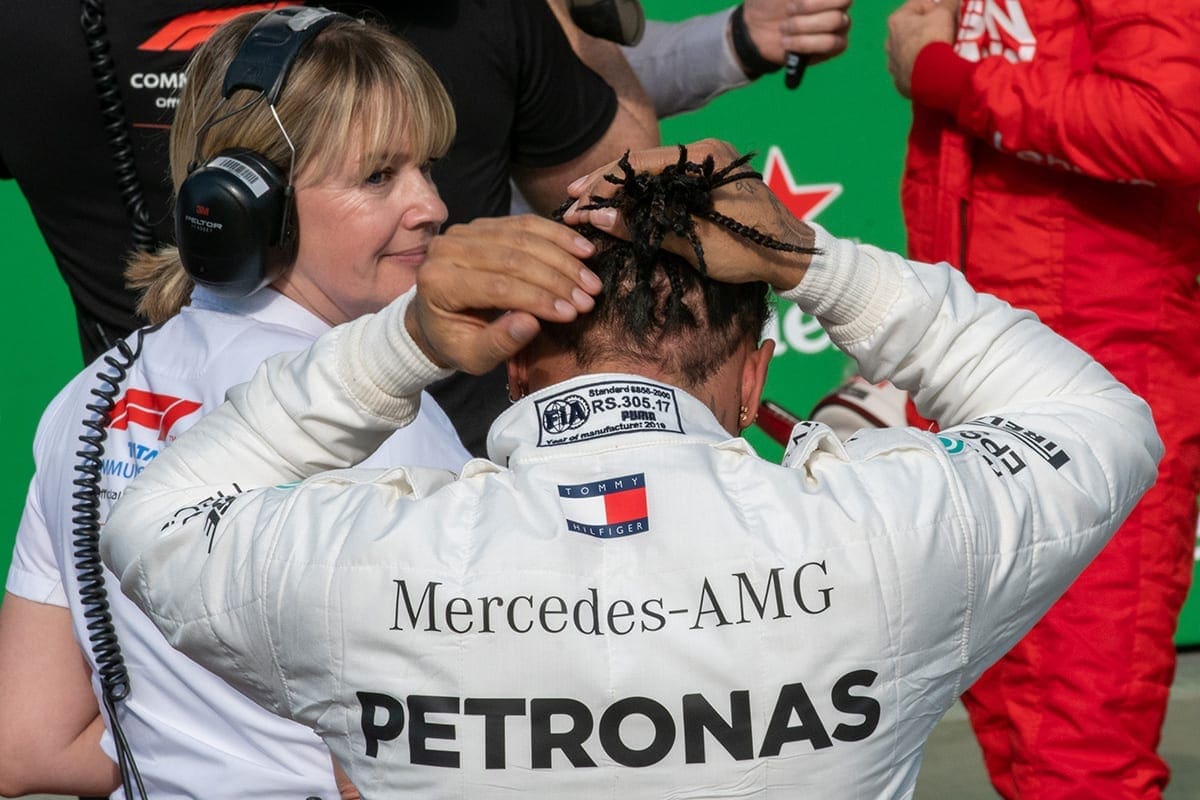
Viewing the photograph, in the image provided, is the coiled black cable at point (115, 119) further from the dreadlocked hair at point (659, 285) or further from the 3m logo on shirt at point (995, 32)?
the 3m logo on shirt at point (995, 32)

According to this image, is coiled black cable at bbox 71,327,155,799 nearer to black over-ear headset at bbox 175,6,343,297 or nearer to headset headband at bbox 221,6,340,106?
black over-ear headset at bbox 175,6,343,297

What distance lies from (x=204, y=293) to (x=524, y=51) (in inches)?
35.0

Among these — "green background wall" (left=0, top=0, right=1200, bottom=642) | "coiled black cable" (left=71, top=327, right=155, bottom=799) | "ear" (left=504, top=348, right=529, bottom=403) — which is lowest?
"green background wall" (left=0, top=0, right=1200, bottom=642)

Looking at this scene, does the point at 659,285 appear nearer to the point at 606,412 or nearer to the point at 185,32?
the point at 606,412

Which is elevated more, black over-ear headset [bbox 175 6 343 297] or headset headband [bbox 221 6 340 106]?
headset headband [bbox 221 6 340 106]

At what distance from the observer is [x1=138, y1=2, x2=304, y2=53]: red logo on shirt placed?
2.29 metres

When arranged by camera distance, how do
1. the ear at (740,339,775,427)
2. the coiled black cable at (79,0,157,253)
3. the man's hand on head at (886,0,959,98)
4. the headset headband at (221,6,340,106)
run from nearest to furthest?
the ear at (740,339,775,427), the headset headband at (221,6,340,106), the coiled black cable at (79,0,157,253), the man's hand on head at (886,0,959,98)

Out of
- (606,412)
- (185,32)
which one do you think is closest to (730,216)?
(606,412)

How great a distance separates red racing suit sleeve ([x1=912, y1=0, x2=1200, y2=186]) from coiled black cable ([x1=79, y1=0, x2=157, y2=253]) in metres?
1.46

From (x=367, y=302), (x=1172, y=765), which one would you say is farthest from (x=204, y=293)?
(x=1172, y=765)

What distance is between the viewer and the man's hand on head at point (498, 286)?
1252 mm

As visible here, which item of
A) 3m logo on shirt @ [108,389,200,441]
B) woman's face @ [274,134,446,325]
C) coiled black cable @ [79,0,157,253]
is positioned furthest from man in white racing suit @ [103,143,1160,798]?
coiled black cable @ [79,0,157,253]

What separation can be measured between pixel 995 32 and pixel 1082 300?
0.53 meters

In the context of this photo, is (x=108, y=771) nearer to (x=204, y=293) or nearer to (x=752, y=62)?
(x=204, y=293)
